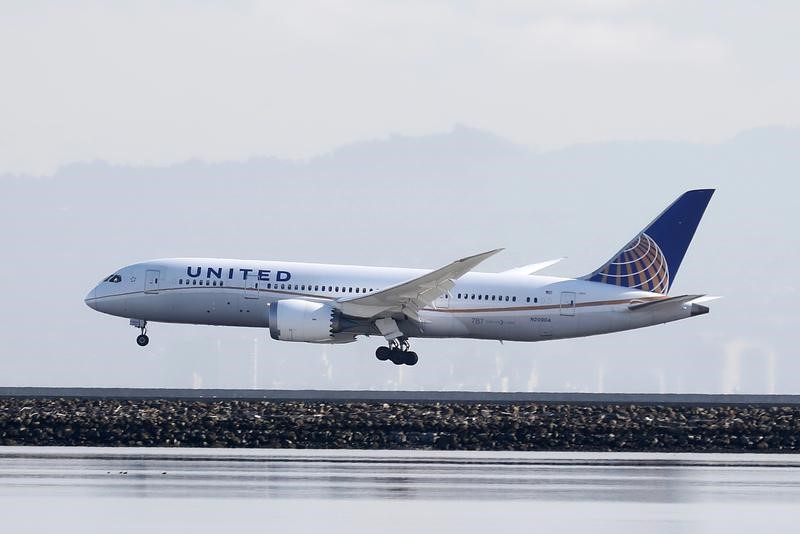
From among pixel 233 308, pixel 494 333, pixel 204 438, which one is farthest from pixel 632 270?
pixel 204 438

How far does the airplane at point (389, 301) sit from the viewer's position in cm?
4459

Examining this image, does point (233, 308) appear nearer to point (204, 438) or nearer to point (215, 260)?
point (215, 260)

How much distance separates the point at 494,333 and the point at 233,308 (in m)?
7.89

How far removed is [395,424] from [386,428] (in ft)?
0.78

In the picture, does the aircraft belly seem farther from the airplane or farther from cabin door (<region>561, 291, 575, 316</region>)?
cabin door (<region>561, 291, 575, 316</region>)

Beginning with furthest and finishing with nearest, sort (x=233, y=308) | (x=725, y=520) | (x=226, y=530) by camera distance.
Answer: (x=233, y=308), (x=725, y=520), (x=226, y=530)

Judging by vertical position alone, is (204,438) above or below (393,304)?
below

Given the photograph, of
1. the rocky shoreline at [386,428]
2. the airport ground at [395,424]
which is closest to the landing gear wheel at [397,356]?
the airport ground at [395,424]

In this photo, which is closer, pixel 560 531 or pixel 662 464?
pixel 560 531

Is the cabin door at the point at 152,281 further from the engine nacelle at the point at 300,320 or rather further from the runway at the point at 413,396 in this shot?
the runway at the point at 413,396

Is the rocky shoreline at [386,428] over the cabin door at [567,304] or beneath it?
beneath

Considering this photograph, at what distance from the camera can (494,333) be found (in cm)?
4566

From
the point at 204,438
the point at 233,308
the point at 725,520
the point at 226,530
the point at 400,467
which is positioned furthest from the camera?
the point at 233,308

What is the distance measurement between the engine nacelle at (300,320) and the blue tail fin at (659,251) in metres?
8.31
